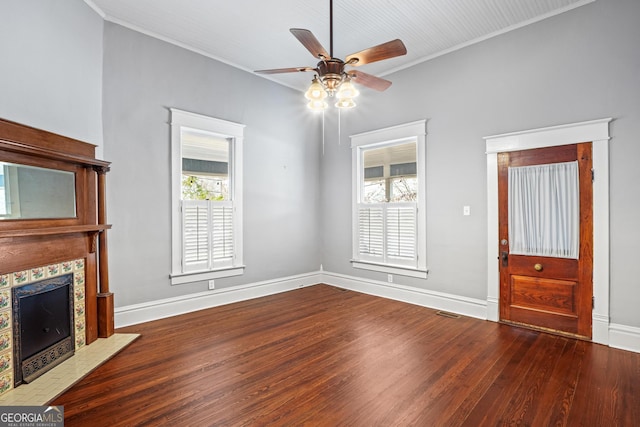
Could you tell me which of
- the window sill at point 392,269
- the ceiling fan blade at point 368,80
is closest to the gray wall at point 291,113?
the window sill at point 392,269

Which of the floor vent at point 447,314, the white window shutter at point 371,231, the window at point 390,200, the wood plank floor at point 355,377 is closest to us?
the wood plank floor at point 355,377

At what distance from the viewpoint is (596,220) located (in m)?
3.28

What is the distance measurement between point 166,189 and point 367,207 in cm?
302

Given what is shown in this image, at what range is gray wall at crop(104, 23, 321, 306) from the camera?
12.3 ft

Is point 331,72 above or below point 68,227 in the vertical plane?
above

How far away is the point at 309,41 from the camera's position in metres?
2.43

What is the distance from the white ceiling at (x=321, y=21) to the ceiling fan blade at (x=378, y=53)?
1204 mm

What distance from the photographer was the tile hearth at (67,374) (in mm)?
2279

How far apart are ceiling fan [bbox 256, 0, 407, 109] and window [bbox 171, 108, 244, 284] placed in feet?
6.94

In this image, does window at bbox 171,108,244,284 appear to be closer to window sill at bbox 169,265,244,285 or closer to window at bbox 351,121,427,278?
window sill at bbox 169,265,244,285

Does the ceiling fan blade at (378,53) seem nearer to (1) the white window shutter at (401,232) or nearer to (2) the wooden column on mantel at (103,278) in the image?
(1) the white window shutter at (401,232)

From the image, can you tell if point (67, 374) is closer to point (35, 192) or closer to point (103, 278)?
point (103, 278)

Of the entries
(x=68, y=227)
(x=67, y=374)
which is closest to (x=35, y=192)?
(x=68, y=227)

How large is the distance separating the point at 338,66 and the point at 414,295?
11.2ft
